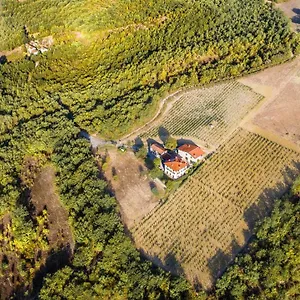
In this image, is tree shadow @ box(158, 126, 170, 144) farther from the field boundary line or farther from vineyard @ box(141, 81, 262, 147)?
the field boundary line

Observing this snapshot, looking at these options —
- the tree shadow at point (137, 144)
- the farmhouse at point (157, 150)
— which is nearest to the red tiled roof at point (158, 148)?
the farmhouse at point (157, 150)

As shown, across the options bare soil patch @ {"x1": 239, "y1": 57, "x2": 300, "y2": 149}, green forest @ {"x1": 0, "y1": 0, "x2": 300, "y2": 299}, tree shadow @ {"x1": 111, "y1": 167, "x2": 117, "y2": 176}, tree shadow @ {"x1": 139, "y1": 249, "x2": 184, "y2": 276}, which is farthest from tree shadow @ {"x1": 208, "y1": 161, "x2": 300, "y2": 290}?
tree shadow @ {"x1": 111, "y1": 167, "x2": 117, "y2": 176}

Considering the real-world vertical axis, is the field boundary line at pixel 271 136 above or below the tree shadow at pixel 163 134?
below

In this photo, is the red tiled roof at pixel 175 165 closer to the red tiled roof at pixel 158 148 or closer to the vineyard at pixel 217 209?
the vineyard at pixel 217 209

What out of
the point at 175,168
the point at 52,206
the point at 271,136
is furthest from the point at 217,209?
the point at 52,206

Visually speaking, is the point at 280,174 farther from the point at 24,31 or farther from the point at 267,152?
the point at 24,31

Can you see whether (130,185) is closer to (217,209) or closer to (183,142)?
(183,142)
